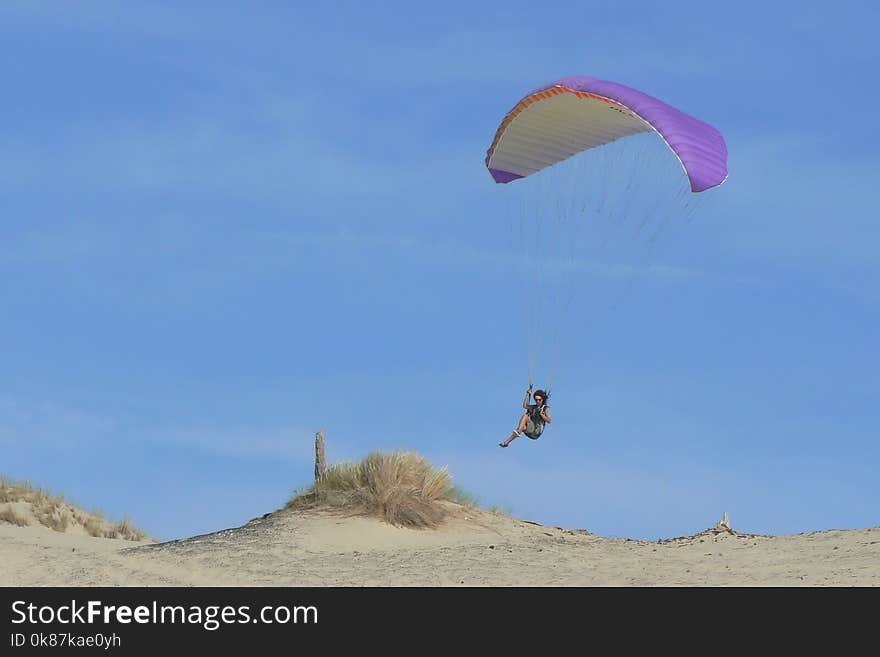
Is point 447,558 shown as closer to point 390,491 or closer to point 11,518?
point 390,491

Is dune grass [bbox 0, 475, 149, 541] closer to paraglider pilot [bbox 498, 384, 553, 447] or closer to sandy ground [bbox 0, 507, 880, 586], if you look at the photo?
sandy ground [bbox 0, 507, 880, 586]

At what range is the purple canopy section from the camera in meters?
18.7

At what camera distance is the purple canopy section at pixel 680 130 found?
1867cm

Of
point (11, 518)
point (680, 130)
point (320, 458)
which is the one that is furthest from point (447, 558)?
point (11, 518)

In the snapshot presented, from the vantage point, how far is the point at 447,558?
1994 cm

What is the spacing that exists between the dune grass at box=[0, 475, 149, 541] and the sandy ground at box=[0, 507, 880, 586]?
433 cm

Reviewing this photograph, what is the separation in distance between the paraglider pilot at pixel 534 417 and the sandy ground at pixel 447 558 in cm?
180

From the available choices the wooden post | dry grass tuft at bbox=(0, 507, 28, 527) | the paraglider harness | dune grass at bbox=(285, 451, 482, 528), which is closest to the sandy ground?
dune grass at bbox=(285, 451, 482, 528)
